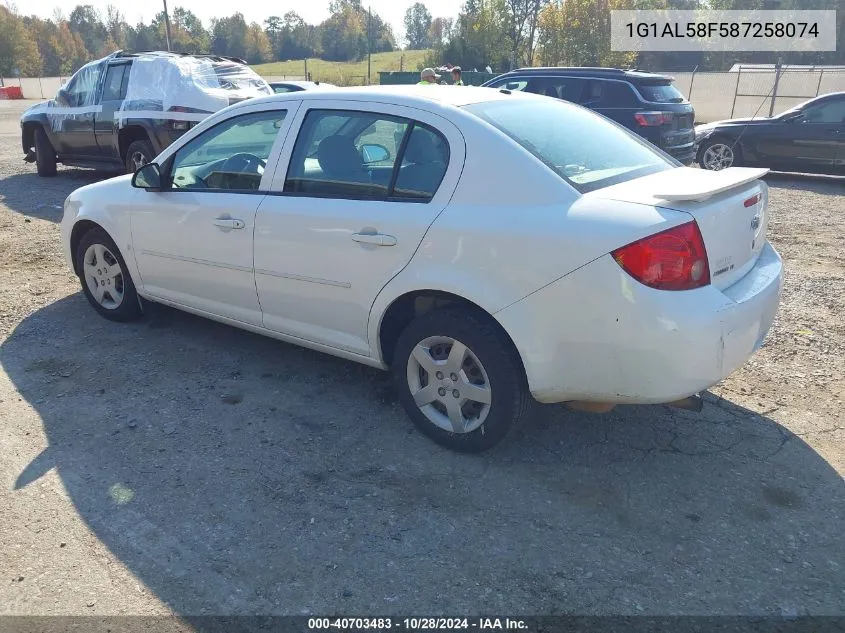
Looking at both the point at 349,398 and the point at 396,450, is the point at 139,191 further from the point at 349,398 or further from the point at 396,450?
the point at 396,450

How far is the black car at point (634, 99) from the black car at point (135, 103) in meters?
4.58

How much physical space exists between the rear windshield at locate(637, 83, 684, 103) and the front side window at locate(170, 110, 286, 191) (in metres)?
8.01

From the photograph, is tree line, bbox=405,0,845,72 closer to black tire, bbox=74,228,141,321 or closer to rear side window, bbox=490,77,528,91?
rear side window, bbox=490,77,528,91

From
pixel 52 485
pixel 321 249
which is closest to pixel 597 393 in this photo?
pixel 321 249

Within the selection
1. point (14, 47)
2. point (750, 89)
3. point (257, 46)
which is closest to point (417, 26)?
point (257, 46)

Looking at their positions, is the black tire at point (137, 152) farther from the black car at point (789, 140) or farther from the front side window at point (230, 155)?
the black car at point (789, 140)

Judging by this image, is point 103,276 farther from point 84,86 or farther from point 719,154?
point 719,154

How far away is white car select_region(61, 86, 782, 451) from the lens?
285 cm

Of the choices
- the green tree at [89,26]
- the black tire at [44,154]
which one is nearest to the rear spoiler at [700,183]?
the black tire at [44,154]

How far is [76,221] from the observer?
5113 mm

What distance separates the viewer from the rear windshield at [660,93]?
10578mm

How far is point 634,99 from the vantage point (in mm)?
10523

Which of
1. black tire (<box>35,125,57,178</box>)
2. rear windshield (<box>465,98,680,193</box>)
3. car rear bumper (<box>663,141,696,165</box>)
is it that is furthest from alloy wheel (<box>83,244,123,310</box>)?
car rear bumper (<box>663,141,696,165</box>)

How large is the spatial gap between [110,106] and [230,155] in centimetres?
732
